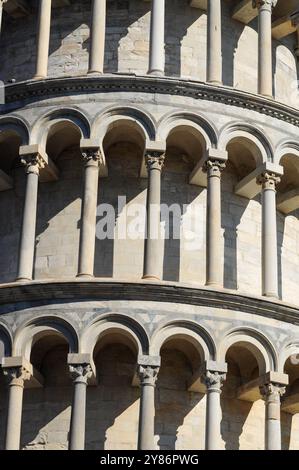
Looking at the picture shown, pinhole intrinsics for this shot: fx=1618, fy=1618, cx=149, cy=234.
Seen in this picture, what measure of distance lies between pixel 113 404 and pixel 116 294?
2.08 meters

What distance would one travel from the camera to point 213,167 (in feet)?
99.3

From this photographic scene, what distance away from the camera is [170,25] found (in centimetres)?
3266

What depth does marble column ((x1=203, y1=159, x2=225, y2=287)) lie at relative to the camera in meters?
→ 29.3

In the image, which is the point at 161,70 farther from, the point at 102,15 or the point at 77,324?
the point at 77,324

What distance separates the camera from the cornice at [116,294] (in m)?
28.7

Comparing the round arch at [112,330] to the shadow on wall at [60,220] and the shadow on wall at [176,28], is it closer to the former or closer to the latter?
the shadow on wall at [60,220]

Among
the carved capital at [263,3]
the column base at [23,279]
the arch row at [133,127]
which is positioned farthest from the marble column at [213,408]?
the carved capital at [263,3]

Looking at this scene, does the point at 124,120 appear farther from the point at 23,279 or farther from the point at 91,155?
the point at 23,279

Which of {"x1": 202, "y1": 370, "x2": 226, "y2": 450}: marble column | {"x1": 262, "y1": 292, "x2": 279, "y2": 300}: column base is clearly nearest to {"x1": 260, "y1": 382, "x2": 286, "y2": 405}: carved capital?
{"x1": 202, "y1": 370, "x2": 226, "y2": 450}: marble column

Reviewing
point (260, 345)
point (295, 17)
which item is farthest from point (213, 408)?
point (295, 17)

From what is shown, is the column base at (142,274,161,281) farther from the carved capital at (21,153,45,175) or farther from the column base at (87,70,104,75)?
the column base at (87,70,104,75)

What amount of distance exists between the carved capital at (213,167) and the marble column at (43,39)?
3.64m
